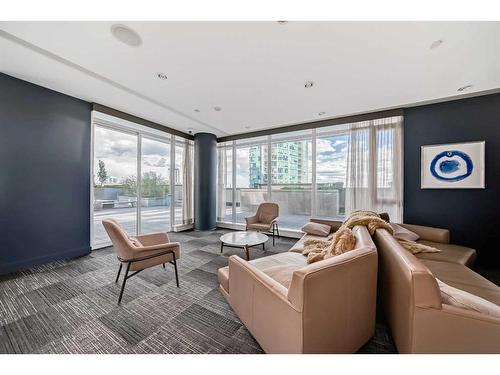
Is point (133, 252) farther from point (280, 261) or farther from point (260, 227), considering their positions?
point (260, 227)

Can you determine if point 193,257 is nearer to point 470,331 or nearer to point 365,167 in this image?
point 470,331

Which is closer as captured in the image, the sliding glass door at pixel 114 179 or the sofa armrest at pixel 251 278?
the sofa armrest at pixel 251 278

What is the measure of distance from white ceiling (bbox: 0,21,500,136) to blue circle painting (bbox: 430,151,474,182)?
3.16ft

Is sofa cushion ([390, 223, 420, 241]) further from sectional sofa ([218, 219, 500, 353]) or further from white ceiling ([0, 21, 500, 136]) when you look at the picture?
white ceiling ([0, 21, 500, 136])

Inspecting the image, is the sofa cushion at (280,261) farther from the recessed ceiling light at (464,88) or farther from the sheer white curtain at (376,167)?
the recessed ceiling light at (464,88)

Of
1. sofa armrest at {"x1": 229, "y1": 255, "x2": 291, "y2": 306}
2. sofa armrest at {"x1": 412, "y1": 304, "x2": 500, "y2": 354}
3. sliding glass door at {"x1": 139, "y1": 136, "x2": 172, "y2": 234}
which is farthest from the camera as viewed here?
sliding glass door at {"x1": 139, "y1": 136, "x2": 172, "y2": 234}

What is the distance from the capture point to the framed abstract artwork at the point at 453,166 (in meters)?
2.92

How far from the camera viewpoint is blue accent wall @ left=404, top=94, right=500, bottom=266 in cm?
286

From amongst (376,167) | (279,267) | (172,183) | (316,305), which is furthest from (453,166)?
(172,183)

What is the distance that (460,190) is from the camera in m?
3.07

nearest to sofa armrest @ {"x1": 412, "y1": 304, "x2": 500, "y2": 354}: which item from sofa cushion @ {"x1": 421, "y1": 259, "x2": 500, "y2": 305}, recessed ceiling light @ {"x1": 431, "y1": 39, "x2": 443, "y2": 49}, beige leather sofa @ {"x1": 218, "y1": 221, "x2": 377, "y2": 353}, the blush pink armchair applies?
beige leather sofa @ {"x1": 218, "y1": 221, "x2": 377, "y2": 353}

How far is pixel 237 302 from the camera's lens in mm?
1571

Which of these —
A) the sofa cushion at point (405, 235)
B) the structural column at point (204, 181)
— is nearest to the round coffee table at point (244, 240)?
the sofa cushion at point (405, 235)

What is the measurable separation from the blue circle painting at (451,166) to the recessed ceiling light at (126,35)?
4.61 metres
